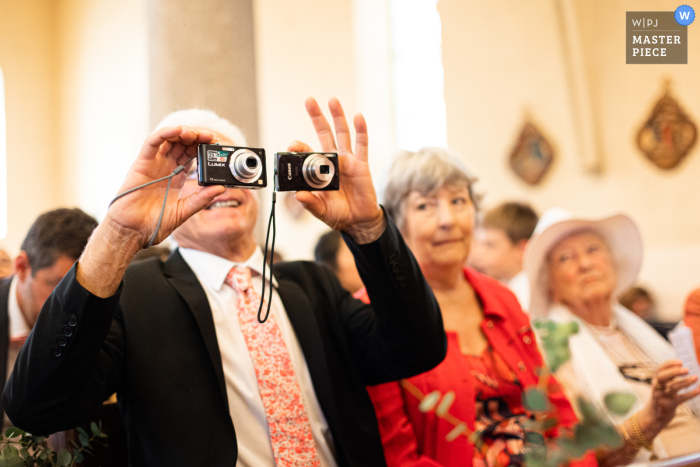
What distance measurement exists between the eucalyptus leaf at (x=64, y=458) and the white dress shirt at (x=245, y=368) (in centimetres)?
38

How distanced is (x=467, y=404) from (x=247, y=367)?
68cm

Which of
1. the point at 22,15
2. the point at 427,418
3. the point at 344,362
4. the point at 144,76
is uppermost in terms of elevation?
the point at 22,15

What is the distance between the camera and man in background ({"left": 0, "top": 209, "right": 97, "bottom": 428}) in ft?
6.13

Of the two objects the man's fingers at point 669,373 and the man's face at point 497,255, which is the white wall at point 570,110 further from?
the man's fingers at point 669,373

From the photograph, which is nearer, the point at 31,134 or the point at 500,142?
the point at 31,134

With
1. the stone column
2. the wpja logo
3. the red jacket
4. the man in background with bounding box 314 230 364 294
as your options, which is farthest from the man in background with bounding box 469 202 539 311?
the wpja logo

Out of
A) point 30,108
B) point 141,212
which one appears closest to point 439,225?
point 141,212

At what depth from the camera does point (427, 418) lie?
1794mm

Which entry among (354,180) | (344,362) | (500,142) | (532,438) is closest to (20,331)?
(344,362)

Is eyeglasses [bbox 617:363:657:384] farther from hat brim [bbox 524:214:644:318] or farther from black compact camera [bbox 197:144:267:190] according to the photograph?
black compact camera [bbox 197:144:267:190]

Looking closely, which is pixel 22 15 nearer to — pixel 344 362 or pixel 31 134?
pixel 31 134

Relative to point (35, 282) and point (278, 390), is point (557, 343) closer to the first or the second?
point (278, 390)

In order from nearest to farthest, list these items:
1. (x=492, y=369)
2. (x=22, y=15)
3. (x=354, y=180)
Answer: (x=354, y=180) < (x=492, y=369) < (x=22, y=15)

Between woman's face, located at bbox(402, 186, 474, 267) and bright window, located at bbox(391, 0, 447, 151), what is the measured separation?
12.0 ft
